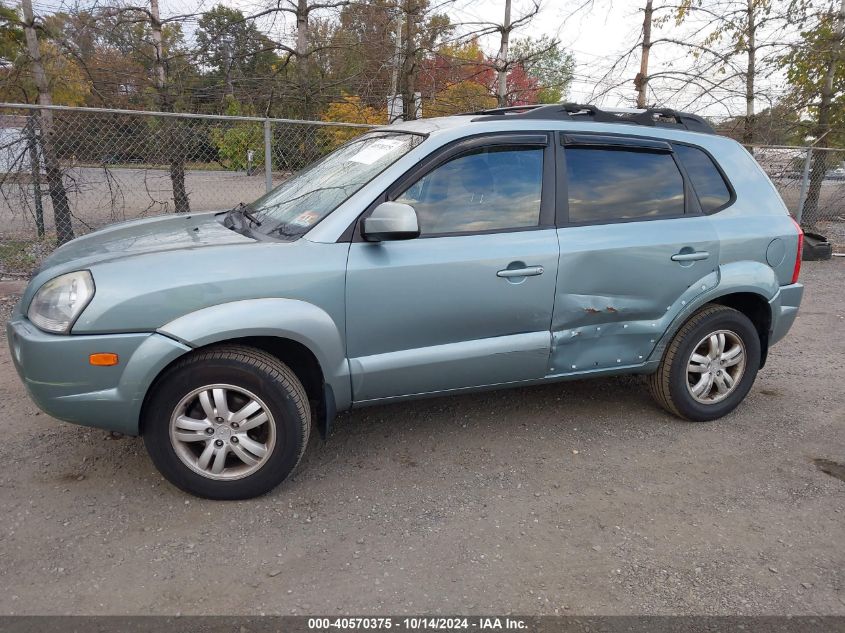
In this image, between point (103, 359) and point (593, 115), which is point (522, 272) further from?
point (103, 359)

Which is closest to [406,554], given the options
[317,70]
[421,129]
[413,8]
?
[421,129]

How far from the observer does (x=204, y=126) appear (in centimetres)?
703

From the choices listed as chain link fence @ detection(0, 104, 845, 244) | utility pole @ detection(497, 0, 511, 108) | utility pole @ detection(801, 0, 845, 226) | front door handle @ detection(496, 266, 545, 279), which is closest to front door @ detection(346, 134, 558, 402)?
front door handle @ detection(496, 266, 545, 279)

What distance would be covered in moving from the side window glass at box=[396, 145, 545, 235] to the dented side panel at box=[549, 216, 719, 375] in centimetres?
31

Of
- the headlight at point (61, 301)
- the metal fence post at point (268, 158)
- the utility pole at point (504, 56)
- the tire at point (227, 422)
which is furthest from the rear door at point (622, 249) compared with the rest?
the utility pole at point (504, 56)

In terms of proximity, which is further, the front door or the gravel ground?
the front door

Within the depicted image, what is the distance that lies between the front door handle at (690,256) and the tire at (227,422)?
7.54 ft

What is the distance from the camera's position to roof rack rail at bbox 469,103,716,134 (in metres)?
3.57

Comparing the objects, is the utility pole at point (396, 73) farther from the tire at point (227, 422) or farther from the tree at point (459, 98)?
the tire at point (227, 422)

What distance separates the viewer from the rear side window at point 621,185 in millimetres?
3527

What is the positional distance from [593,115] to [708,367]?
68.8 inches

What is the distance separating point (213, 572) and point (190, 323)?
3.42 feet

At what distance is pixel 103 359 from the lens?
8.70ft

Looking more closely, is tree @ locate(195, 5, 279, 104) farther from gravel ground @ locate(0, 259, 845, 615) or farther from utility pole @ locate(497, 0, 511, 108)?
gravel ground @ locate(0, 259, 845, 615)
